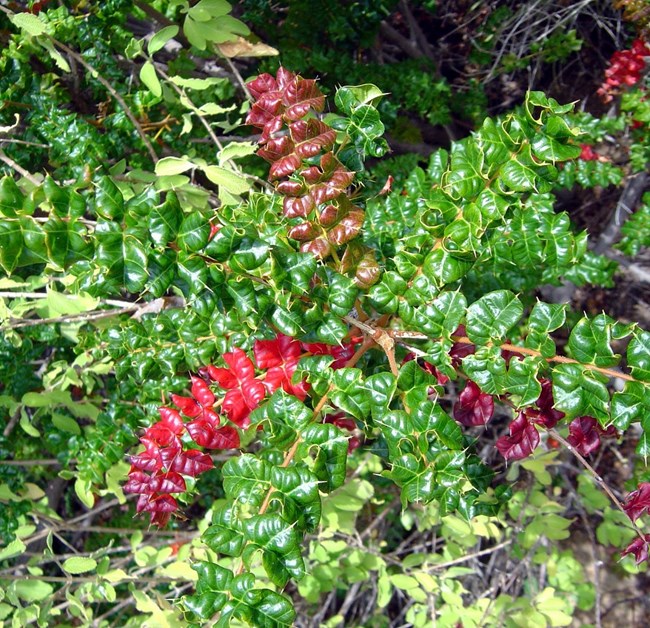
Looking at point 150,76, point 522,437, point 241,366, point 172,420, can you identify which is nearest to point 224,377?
point 241,366

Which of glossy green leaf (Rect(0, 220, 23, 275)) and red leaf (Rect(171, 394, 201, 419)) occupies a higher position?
glossy green leaf (Rect(0, 220, 23, 275))

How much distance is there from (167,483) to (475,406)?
0.64 m

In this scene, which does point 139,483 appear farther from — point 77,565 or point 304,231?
point 304,231

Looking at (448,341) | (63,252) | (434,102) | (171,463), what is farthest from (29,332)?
(434,102)

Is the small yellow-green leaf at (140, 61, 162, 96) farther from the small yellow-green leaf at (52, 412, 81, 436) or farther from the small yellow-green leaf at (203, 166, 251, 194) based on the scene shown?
the small yellow-green leaf at (52, 412, 81, 436)

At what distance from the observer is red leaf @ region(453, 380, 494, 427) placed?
45.2 inches

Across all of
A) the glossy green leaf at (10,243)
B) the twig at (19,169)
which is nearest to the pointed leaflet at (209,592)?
the glossy green leaf at (10,243)

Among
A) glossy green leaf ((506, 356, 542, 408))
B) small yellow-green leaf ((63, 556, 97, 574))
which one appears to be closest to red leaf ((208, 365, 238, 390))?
glossy green leaf ((506, 356, 542, 408))

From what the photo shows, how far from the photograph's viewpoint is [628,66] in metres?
2.18

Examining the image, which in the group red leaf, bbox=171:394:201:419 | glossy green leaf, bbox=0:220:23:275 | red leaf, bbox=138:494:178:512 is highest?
glossy green leaf, bbox=0:220:23:275

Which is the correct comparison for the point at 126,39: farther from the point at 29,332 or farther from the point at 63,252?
the point at 63,252

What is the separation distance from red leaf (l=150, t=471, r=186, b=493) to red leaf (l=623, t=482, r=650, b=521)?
86 cm

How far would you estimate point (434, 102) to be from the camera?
2.16 meters

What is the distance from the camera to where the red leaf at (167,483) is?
1239 millimetres
